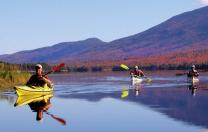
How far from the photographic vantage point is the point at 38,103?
25688mm

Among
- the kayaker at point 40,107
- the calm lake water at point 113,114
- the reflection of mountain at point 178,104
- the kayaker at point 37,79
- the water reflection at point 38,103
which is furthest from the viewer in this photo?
the kayaker at point 37,79

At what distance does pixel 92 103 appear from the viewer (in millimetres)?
26516

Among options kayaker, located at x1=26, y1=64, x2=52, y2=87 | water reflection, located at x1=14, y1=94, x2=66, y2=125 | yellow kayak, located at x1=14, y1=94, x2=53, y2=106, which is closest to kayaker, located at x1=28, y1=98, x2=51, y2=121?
water reflection, located at x1=14, y1=94, x2=66, y2=125

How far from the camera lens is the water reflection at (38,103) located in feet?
67.8

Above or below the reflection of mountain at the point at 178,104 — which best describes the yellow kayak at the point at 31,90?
above

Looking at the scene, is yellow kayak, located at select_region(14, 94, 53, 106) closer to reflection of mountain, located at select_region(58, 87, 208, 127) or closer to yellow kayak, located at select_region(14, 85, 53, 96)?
yellow kayak, located at select_region(14, 85, 53, 96)

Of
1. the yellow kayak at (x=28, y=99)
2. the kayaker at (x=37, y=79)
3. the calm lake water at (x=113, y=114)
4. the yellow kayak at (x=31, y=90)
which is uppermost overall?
the kayaker at (x=37, y=79)

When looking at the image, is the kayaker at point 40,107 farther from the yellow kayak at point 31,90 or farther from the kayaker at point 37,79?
the kayaker at point 37,79

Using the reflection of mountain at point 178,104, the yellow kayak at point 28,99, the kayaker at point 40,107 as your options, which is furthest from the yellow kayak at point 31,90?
the kayaker at point 40,107

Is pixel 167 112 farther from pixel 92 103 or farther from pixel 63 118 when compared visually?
pixel 92 103

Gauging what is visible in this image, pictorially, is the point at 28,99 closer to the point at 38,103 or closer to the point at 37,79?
the point at 38,103

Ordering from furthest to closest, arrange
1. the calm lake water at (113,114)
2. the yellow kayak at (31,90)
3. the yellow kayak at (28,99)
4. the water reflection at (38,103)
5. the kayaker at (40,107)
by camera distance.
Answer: the yellow kayak at (31,90) < the yellow kayak at (28,99) < the kayaker at (40,107) < the water reflection at (38,103) < the calm lake water at (113,114)

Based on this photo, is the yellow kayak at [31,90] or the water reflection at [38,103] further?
the yellow kayak at [31,90]

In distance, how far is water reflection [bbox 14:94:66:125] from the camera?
Result: 20.7 m
